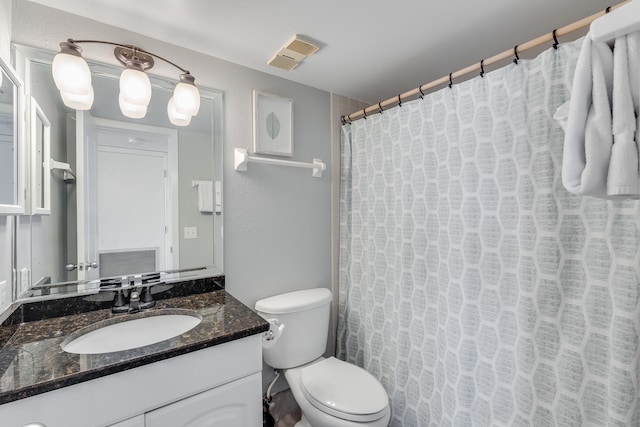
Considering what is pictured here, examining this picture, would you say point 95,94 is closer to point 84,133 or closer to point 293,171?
point 84,133

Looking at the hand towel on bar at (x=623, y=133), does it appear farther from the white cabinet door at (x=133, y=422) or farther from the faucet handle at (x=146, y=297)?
the faucet handle at (x=146, y=297)

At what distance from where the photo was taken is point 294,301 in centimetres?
163

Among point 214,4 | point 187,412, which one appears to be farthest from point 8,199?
point 214,4

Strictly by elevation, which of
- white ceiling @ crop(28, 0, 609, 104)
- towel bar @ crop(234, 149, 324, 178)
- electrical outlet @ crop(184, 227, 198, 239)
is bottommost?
electrical outlet @ crop(184, 227, 198, 239)

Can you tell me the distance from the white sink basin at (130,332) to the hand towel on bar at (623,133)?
131 cm

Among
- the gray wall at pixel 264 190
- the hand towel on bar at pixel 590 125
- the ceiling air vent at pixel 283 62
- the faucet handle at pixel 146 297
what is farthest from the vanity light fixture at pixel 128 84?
the hand towel on bar at pixel 590 125

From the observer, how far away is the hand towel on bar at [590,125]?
1.94 ft

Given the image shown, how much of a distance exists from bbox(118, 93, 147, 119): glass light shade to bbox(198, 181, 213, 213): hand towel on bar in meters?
0.40

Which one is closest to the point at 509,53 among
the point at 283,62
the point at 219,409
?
the point at 283,62

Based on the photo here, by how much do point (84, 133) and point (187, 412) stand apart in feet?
3.90

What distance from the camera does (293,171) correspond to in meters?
1.80

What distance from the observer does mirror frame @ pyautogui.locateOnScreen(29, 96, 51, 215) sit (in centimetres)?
111

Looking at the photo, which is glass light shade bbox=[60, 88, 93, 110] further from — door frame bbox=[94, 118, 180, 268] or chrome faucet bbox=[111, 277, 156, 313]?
chrome faucet bbox=[111, 277, 156, 313]

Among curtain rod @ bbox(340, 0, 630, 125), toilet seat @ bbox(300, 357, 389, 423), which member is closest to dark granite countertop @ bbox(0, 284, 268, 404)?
toilet seat @ bbox(300, 357, 389, 423)
